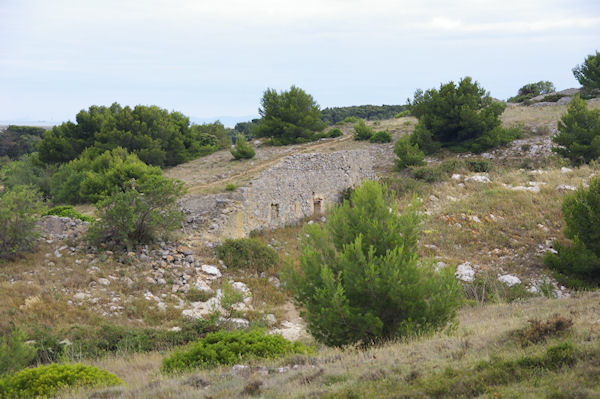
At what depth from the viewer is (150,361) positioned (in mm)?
7074

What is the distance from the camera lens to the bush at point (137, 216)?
37.4 ft

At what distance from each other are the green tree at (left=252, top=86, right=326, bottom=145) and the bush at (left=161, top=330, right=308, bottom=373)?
23.3 m

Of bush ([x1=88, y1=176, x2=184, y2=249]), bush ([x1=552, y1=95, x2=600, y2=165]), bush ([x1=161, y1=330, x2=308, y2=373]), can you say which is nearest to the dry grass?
bush ([x1=161, y1=330, x2=308, y2=373])

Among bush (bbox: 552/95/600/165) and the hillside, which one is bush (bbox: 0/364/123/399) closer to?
the hillside

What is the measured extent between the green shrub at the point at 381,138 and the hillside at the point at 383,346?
7245mm

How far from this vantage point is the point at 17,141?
4647 cm

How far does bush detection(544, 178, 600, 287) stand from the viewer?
440 inches

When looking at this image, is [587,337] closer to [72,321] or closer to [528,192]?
[72,321]

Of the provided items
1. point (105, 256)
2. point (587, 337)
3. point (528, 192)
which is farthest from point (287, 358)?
point (528, 192)

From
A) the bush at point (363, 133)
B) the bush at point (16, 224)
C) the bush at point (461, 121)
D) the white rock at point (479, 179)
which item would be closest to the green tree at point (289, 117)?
the bush at point (363, 133)

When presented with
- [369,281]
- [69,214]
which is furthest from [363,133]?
[369,281]

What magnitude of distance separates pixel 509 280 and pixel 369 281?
7.02m

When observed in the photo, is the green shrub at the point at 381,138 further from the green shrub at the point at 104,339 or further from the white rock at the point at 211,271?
the green shrub at the point at 104,339

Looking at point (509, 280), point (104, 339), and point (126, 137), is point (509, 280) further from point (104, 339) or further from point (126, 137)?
point (126, 137)
